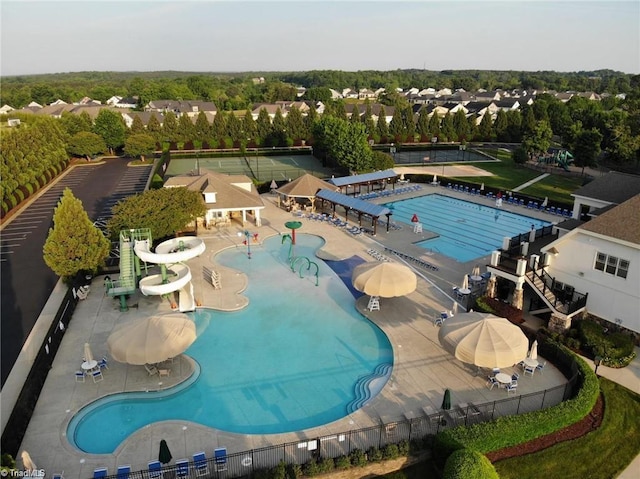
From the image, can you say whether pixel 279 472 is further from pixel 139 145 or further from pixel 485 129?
pixel 485 129

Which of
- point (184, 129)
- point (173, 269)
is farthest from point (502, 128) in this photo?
point (173, 269)

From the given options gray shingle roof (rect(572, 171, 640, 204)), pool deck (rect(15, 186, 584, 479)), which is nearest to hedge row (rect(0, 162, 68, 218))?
pool deck (rect(15, 186, 584, 479))

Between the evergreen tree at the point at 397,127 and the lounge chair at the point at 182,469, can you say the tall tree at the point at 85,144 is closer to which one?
the evergreen tree at the point at 397,127

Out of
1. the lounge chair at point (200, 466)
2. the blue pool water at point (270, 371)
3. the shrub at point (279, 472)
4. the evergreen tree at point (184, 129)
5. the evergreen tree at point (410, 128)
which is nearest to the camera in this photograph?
the shrub at point (279, 472)

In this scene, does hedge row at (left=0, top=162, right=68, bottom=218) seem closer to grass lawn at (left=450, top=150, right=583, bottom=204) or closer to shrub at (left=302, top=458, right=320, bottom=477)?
shrub at (left=302, top=458, right=320, bottom=477)

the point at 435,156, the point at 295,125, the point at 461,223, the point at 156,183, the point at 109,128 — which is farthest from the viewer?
the point at 295,125

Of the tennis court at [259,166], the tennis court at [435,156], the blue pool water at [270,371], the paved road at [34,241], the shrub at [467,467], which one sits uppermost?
the tennis court at [435,156]

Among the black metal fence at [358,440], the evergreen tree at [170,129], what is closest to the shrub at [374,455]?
the black metal fence at [358,440]
